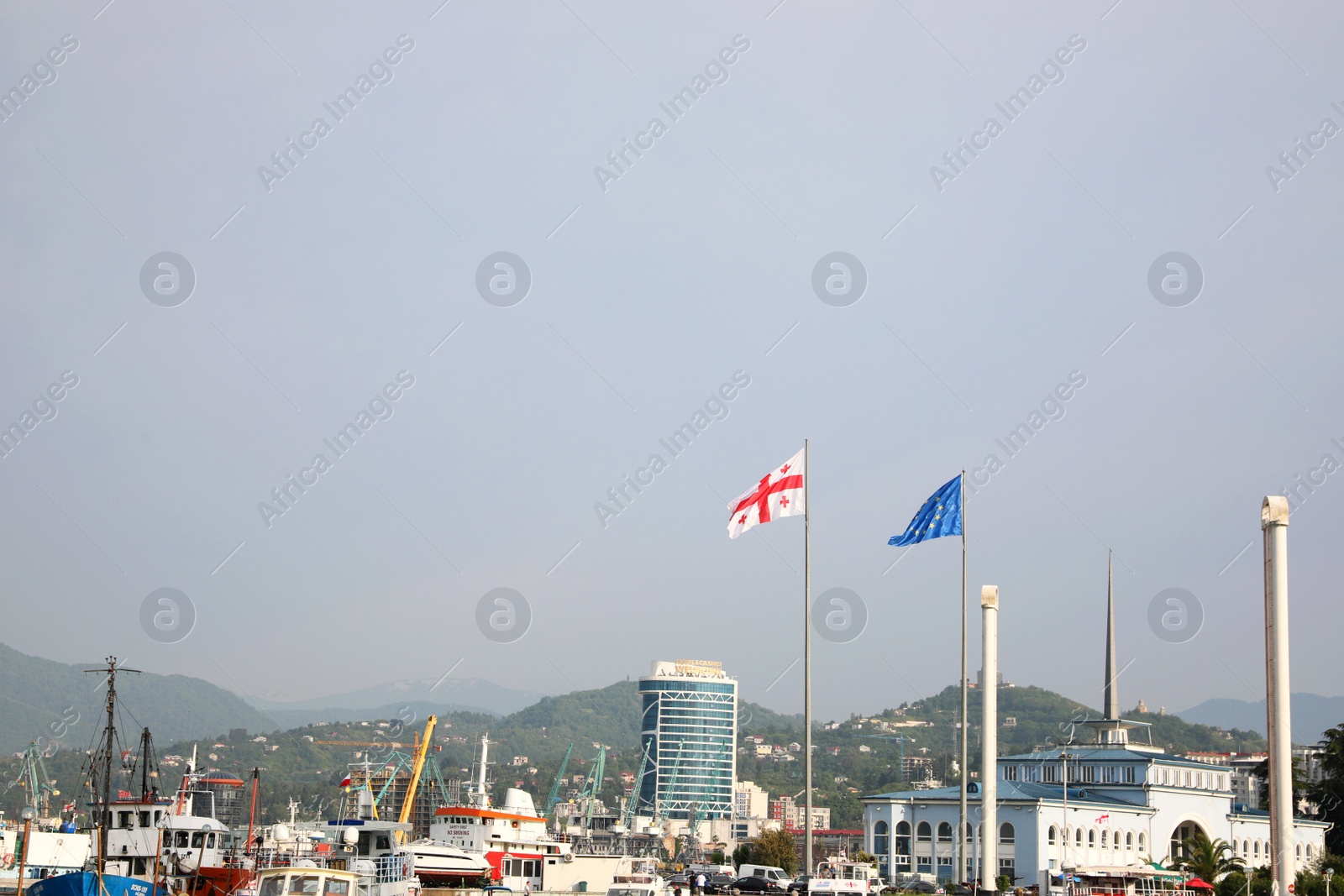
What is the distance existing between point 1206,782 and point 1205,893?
38660mm

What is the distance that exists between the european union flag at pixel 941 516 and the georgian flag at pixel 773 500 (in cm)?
375

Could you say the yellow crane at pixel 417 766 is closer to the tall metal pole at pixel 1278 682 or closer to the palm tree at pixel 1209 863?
the palm tree at pixel 1209 863

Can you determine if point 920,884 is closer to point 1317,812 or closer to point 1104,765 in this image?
point 1104,765

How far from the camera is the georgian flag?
4247 centimetres

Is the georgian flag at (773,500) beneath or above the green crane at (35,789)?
above

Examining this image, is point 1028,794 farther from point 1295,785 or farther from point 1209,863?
point 1295,785

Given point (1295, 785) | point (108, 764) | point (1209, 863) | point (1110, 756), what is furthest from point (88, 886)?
point (1295, 785)

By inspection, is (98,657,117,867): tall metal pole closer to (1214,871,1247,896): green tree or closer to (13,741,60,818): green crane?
(1214,871,1247,896): green tree

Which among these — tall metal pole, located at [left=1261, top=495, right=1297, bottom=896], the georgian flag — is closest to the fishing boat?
the georgian flag

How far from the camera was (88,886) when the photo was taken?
37.4 meters

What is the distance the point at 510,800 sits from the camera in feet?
200

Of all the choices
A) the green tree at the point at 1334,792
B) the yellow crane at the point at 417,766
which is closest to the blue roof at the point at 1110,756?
the green tree at the point at 1334,792

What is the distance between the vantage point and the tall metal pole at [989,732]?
41.3 m

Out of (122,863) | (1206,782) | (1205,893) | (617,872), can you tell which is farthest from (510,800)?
(1206,782)
